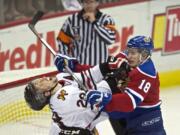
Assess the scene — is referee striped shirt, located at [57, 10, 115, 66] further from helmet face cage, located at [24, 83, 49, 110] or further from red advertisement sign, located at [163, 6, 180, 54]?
red advertisement sign, located at [163, 6, 180, 54]

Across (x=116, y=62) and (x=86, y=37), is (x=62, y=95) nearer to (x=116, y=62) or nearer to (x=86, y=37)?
(x=116, y=62)

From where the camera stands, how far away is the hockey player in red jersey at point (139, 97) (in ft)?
8.68

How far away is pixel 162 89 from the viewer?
5.84 m

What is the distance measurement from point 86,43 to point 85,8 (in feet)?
0.89

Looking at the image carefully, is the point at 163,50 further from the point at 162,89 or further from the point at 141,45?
the point at 141,45

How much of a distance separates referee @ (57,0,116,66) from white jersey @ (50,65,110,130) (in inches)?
54.8

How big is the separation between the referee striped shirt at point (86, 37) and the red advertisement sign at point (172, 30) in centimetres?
176

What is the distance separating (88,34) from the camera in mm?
4234

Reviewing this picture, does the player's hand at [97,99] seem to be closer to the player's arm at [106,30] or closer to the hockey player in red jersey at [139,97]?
the hockey player in red jersey at [139,97]

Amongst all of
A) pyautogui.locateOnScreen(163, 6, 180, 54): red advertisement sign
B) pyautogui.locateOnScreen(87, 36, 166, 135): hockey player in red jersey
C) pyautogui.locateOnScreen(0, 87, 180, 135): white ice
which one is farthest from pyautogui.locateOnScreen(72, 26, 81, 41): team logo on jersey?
pyautogui.locateOnScreen(163, 6, 180, 54): red advertisement sign

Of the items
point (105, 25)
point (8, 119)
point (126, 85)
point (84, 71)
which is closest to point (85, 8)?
point (105, 25)

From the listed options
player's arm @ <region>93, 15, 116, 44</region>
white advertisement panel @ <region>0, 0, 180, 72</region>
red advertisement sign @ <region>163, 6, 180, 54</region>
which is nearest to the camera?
player's arm @ <region>93, 15, 116, 44</region>

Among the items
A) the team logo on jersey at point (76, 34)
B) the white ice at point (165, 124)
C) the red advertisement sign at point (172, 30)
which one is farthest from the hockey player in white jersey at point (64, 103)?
the red advertisement sign at point (172, 30)

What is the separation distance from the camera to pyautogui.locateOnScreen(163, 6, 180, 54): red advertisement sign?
598 cm
